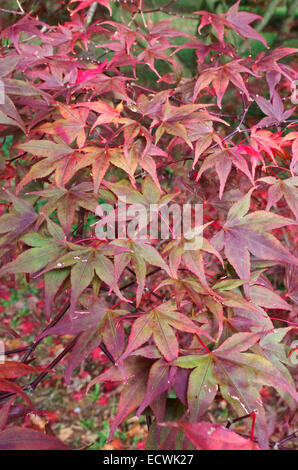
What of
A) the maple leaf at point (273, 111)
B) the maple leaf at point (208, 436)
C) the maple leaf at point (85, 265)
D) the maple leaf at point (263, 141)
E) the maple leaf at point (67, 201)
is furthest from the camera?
the maple leaf at point (273, 111)

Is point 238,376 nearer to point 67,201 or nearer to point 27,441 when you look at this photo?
point 27,441

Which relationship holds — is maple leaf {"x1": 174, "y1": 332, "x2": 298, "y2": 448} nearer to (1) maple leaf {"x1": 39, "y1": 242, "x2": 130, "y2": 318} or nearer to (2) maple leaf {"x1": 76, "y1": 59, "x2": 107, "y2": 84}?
(1) maple leaf {"x1": 39, "y1": 242, "x2": 130, "y2": 318}

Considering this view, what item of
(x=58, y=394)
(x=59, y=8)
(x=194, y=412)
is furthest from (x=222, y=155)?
(x=58, y=394)

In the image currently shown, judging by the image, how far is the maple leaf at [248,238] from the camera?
1040 millimetres

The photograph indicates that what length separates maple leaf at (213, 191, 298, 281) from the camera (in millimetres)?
1040

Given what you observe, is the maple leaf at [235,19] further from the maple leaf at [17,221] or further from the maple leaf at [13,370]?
the maple leaf at [13,370]

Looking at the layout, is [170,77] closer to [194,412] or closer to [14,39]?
[14,39]

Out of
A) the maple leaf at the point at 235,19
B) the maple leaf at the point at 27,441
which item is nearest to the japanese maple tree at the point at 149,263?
the maple leaf at the point at 27,441

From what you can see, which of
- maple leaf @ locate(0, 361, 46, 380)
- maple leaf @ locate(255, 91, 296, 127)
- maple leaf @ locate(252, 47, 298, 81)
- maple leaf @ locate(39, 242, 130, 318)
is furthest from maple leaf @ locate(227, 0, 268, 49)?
maple leaf @ locate(0, 361, 46, 380)

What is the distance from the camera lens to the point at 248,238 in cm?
107

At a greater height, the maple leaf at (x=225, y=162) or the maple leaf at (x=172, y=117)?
the maple leaf at (x=172, y=117)

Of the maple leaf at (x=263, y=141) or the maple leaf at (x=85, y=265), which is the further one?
the maple leaf at (x=263, y=141)

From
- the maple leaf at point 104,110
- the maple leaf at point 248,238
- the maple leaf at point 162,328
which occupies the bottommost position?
the maple leaf at point 162,328

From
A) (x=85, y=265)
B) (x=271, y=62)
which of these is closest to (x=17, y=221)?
(x=85, y=265)
